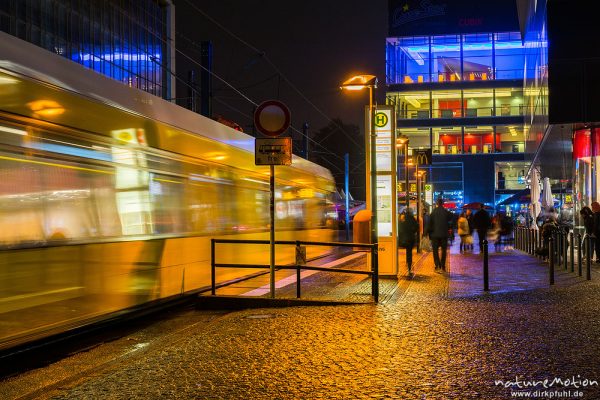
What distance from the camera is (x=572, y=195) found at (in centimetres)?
2369

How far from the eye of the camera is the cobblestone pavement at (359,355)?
5.71m

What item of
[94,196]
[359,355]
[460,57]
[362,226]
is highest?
[460,57]

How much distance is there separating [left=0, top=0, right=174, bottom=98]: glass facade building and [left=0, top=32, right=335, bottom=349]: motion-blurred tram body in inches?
1255

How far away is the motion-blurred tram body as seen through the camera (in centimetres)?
666

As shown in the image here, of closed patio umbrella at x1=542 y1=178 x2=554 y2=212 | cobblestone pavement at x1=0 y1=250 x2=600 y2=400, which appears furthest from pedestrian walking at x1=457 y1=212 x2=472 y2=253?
cobblestone pavement at x1=0 y1=250 x2=600 y2=400

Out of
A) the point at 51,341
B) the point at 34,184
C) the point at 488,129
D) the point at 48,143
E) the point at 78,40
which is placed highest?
the point at 78,40

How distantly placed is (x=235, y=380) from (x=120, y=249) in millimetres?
3176

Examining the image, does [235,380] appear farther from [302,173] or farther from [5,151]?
[302,173]

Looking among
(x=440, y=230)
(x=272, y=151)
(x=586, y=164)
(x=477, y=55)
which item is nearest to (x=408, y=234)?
(x=440, y=230)

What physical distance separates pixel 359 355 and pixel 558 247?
43.3 ft

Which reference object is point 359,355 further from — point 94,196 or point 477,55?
point 477,55

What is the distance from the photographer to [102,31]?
194 ft

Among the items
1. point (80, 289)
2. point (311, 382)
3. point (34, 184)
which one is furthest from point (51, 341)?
point (311, 382)

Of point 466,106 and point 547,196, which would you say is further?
point 466,106
